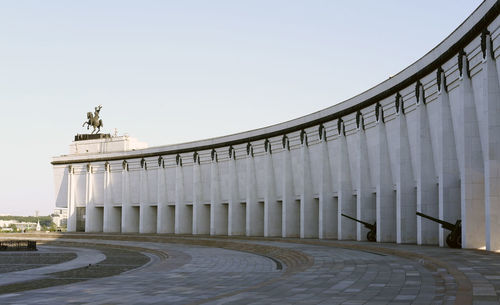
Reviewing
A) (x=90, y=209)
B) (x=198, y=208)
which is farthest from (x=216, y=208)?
(x=90, y=209)

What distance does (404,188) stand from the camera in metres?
33.6

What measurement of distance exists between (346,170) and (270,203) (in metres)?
9.94

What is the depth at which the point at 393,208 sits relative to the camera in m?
36.1

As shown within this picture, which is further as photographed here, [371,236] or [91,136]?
[91,136]

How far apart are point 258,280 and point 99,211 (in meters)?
54.1

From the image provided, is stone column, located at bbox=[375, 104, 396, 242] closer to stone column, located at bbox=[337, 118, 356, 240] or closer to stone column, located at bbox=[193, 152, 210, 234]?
stone column, located at bbox=[337, 118, 356, 240]

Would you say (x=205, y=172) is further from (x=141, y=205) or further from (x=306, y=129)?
(x=306, y=129)

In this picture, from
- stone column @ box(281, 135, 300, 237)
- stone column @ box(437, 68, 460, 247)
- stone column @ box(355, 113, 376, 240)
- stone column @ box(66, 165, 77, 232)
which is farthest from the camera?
stone column @ box(66, 165, 77, 232)

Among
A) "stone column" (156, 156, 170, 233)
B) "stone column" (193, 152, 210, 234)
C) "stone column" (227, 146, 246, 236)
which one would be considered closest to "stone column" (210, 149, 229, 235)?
"stone column" (227, 146, 246, 236)

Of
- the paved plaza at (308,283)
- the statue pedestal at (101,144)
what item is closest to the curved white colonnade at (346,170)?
the statue pedestal at (101,144)

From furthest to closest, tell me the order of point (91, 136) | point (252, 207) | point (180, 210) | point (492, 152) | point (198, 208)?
point (91, 136) → point (180, 210) → point (198, 208) → point (252, 207) → point (492, 152)

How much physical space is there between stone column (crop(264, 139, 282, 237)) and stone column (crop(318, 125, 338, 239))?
697cm

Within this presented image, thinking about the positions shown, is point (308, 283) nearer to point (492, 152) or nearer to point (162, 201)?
point (492, 152)

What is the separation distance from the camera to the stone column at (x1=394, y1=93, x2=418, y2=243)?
33188 mm
